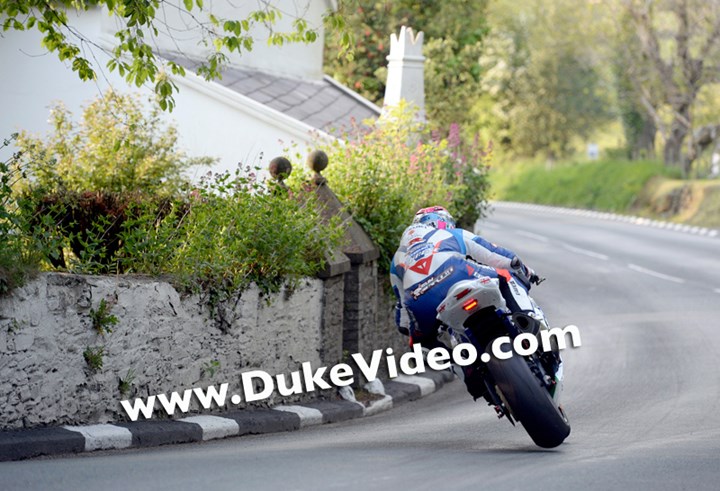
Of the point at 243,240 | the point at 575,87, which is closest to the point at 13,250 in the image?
the point at 243,240

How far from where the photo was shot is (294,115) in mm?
21750

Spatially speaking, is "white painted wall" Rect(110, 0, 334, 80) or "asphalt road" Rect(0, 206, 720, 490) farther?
"white painted wall" Rect(110, 0, 334, 80)

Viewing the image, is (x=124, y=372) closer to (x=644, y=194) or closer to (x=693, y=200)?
(x=693, y=200)

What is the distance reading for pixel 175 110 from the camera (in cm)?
2033

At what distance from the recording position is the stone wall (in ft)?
30.2

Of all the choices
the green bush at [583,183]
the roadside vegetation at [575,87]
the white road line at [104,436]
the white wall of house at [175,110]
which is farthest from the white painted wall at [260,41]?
the green bush at [583,183]

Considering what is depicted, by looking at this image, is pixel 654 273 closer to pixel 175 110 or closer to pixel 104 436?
pixel 175 110

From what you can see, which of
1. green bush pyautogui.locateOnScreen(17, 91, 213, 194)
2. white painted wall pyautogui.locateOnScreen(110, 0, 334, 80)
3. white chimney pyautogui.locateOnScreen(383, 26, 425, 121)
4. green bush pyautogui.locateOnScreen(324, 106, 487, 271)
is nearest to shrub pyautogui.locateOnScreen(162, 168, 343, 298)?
green bush pyautogui.locateOnScreen(324, 106, 487, 271)

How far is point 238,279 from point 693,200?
32.9m

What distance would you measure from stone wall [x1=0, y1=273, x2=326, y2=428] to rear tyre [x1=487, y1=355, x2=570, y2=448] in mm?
2776

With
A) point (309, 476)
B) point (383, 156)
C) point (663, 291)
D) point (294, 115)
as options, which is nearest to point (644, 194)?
point (663, 291)

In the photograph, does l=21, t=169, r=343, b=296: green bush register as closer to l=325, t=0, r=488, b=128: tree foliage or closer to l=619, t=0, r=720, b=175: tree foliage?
l=325, t=0, r=488, b=128: tree foliage

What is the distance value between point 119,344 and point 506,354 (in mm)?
2950

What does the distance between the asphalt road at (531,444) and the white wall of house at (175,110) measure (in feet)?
18.2
